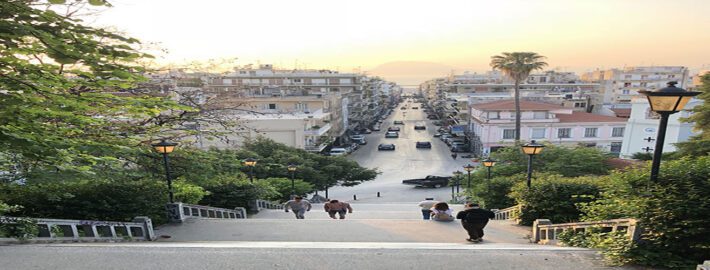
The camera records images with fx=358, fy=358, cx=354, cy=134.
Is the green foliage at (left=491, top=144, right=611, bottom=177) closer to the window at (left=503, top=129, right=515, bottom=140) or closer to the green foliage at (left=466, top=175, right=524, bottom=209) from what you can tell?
the green foliage at (left=466, top=175, right=524, bottom=209)

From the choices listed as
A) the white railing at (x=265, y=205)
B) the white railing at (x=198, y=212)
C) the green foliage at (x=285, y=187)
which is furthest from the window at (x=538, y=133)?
the white railing at (x=198, y=212)

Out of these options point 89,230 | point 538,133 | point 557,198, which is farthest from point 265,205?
point 538,133

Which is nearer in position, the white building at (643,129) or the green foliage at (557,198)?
the green foliage at (557,198)

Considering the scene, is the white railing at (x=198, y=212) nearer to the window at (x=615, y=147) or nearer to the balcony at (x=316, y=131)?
the balcony at (x=316, y=131)

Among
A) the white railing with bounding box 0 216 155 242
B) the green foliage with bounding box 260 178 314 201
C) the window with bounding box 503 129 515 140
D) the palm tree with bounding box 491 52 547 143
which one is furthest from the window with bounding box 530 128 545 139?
the white railing with bounding box 0 216 155 242

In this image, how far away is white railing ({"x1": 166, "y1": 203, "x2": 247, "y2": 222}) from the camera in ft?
28.3

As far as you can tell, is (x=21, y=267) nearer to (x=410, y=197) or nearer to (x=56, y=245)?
(x=56, y=245)

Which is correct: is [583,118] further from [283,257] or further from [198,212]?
[283,257]

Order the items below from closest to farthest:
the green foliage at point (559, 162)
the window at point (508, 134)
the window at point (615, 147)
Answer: the green foliage at point (559, 162) → the window at point (615, 147) → the window at point (508, 134)

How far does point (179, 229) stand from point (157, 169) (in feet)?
10.2

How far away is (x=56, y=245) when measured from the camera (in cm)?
555

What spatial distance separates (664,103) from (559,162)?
16.7 metres

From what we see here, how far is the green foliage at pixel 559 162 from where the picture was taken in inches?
753

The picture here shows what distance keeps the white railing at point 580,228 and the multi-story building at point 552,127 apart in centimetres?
2991
